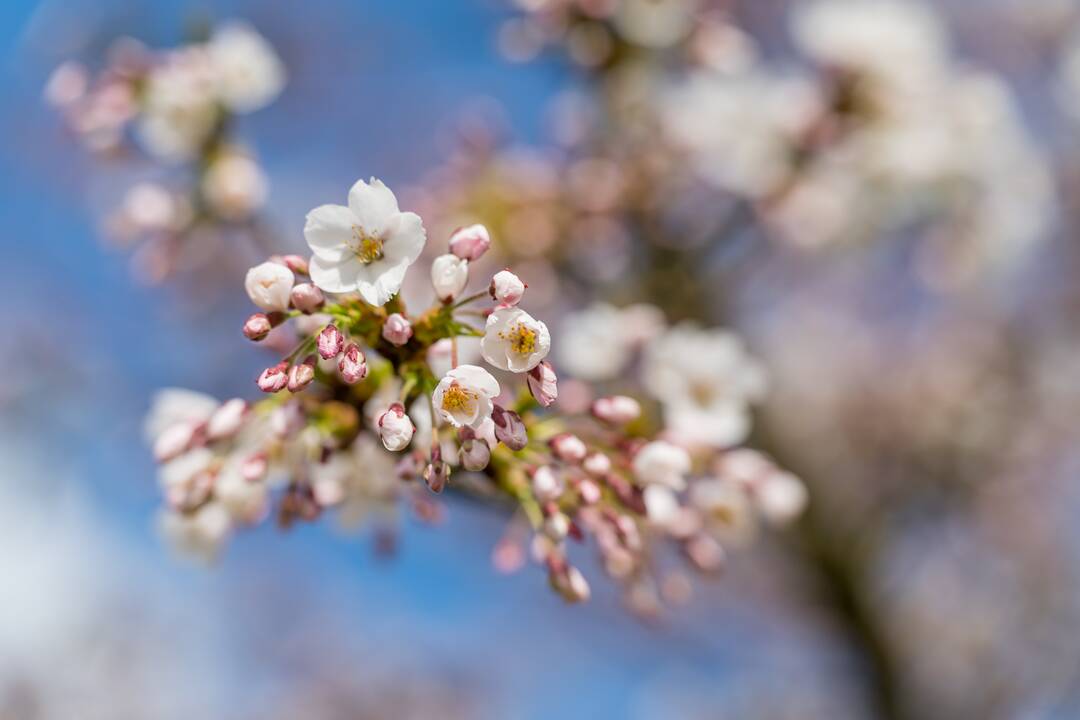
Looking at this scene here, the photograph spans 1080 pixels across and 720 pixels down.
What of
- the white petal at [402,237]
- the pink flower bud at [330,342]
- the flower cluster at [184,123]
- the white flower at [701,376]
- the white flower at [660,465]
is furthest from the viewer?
the flower cluster at [184,123]

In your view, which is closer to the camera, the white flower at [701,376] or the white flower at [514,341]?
the white flower at [514,341]

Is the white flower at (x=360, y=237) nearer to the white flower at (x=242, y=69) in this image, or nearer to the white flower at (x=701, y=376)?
the white flower at (x=701, y=376)

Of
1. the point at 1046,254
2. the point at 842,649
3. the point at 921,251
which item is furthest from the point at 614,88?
the point at 1046,254

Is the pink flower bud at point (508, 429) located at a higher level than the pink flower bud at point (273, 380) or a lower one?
higher

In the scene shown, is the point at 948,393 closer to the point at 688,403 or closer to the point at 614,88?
the point at 614,88

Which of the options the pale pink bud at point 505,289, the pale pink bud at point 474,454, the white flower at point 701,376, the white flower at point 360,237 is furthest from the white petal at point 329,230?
the white flower at point 701,376

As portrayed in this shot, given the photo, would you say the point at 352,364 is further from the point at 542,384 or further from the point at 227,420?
the point at 227,420

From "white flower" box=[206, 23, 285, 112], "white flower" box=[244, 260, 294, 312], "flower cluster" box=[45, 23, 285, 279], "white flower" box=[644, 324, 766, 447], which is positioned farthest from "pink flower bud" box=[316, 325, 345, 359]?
"white flower" box=[206, 23, 285, 112]

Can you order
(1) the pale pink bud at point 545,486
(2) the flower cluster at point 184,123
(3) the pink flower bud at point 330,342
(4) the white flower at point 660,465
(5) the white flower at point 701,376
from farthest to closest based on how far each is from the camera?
(2) the flower cluster at point 184,123
(5) the white flower at point 701,376
(4) the white flower at point 660,465
(1) the pale pink bud at point 545,486
(3) the pink flower bud at point 330,342
